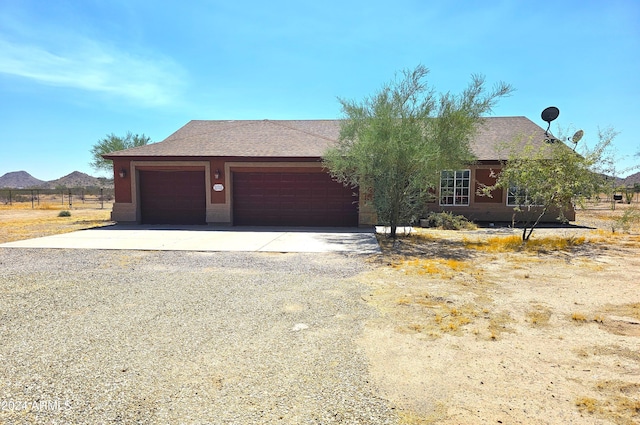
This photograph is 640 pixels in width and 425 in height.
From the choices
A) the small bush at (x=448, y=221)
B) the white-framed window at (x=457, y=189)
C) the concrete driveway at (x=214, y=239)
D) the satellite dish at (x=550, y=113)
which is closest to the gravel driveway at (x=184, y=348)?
the concrete driveway at (x=214, y=239)

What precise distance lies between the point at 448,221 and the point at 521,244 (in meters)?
4.61

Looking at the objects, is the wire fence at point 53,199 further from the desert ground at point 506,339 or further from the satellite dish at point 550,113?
the satellite dish at point 550,113

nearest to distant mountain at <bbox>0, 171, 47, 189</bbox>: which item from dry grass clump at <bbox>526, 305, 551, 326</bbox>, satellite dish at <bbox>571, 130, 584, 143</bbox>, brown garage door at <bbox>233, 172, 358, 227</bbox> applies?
brown garage door at <bbox>233, 172, 358, 227</bbox>

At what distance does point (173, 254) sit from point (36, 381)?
19.9 feet

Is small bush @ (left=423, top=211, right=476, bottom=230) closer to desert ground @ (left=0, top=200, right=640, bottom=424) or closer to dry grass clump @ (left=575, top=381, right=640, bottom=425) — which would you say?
desert ground @ (left=0, top=200, right=640, bottom=424)

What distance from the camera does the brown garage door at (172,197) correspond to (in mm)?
15586

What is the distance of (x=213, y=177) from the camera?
49.9 ft

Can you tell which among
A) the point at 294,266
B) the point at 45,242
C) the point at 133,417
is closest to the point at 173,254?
the point at 294,266

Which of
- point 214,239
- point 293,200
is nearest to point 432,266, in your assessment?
point 214,239

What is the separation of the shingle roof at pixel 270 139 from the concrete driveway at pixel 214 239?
3255 mm

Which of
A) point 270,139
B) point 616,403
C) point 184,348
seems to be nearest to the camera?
point 616,403

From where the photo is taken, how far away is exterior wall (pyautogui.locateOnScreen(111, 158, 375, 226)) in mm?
15008

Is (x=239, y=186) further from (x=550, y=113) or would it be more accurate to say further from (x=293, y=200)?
(x=550, y=113)

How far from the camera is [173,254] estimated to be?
909 centimetres
